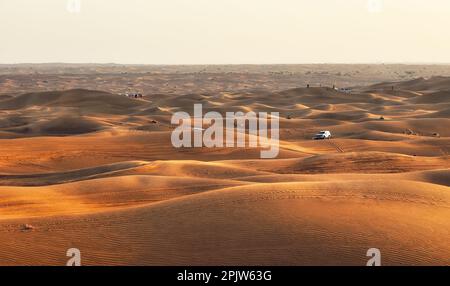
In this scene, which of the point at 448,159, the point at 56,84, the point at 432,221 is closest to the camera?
the point at 432,221

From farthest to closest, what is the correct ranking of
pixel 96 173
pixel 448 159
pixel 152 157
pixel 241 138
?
1. pixel 241 138
2. pixel 152 157
3. pixel 448 159
4. pixel 96 173

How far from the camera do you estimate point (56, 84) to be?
10206 cm

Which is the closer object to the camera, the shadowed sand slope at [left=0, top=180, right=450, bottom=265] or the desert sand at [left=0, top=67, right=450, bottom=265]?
the shadowed sand slope at [left=0, top=180, right=450, bottom=265]

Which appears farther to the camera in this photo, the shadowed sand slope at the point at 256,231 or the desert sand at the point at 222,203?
the desert sand at the point at 222,203

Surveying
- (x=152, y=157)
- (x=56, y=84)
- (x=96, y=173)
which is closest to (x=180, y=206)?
(x=96, y=173)

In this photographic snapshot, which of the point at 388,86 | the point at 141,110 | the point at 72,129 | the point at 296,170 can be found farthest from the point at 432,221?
the point at 388,86

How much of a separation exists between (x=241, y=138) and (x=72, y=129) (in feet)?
47.0

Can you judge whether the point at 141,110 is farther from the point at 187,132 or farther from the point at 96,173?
the point at 96,173

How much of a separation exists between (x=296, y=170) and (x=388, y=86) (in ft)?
184

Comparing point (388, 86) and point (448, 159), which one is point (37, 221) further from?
point (388, 86)

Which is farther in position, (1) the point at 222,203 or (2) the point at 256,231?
(1) the point at 222,203

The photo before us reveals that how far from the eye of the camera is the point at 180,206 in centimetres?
1327
